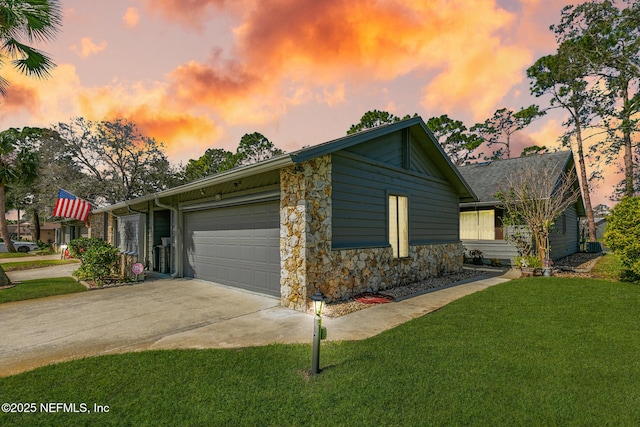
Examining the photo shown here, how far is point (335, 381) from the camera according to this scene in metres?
3.22

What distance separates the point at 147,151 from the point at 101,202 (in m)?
5.17

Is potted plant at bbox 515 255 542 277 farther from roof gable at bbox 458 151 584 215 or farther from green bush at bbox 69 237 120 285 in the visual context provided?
green bush at bbox 69 237 120 285

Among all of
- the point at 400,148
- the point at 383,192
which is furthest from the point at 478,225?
the point at 383,192

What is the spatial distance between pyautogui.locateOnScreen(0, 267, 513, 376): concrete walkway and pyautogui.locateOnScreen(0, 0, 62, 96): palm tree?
6801 millimetres

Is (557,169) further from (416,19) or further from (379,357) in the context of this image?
(379,357)

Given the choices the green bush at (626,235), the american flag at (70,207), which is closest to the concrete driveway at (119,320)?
the american flag at (70,207)

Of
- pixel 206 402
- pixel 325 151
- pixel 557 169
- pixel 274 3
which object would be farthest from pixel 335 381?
pixel 557 169

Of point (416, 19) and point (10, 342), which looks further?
point (416, 19)

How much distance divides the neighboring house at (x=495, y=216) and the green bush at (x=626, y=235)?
4058 mm

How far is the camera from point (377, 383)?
316 cm

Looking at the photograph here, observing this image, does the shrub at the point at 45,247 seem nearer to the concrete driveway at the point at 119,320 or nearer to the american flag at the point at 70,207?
the american flag at the point at 70,207

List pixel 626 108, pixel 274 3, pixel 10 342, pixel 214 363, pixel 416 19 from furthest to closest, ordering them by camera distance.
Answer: pixel 626 108 < pixel 416 19 < pixel 274 3 < pixel 10 342 < pixel 214 363

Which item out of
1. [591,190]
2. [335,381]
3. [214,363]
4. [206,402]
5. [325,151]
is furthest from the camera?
[591,190]

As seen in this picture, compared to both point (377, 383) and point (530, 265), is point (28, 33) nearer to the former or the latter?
point (377, 383)
